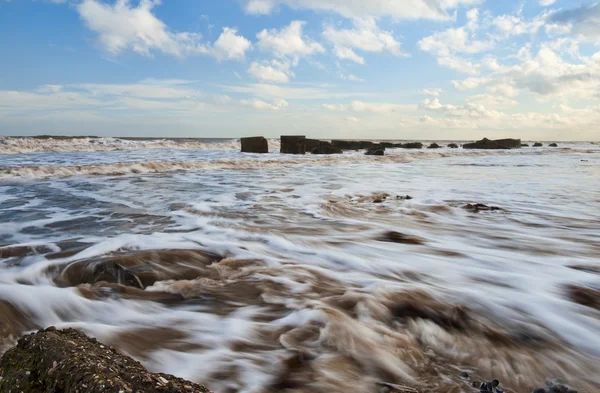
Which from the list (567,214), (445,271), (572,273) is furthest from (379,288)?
(567,214)

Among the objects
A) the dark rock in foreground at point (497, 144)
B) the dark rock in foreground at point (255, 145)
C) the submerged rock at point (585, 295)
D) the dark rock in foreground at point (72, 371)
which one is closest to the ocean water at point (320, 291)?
the submerged rock at point (585, 295)

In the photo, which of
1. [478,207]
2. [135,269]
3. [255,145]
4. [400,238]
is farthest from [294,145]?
[135,269]

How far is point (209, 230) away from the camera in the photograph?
12.7 feet

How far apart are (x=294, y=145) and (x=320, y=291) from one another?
18.0 metres

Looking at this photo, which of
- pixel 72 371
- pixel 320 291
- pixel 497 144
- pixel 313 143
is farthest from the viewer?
pixel 497 144

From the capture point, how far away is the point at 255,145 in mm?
21094

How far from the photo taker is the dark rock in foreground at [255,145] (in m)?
20.8

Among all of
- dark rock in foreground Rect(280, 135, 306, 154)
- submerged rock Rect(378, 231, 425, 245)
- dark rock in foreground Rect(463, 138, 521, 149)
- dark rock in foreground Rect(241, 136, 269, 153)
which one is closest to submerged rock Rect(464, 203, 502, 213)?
submerged rock Rect(378, 231, 425, 245)

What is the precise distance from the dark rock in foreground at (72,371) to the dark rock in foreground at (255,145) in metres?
19.7

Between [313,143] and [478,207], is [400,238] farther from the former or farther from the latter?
[313,143]

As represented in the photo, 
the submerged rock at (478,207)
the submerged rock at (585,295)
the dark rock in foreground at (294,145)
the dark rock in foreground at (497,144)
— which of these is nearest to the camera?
the submerged rock at (585,295)

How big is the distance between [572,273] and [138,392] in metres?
3.00

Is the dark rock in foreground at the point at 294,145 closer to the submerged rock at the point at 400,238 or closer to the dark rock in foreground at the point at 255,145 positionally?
the dark rock in foreground at the point at 255,145

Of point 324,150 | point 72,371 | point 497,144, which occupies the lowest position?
point 72,371
